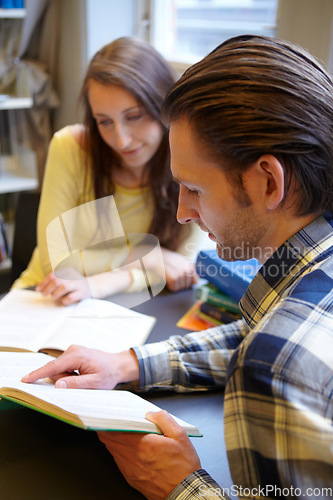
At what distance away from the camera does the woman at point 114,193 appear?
1.22 meters

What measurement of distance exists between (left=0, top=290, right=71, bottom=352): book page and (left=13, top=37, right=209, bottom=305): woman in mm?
36

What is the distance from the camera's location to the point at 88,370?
0.92m

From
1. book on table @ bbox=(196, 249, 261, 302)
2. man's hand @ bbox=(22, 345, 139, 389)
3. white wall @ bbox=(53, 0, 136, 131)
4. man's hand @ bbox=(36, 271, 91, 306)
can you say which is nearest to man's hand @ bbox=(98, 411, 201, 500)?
man's hand @ bbox=(22, 345, 139, 389)

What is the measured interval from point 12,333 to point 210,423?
0.47 meters

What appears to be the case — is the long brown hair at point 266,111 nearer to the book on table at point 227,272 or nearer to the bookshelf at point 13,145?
the book on table at point 227,272

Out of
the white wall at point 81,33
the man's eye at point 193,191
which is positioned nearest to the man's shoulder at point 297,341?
the man's eye at point 193,191

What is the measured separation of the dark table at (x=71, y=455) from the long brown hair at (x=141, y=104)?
68 cm

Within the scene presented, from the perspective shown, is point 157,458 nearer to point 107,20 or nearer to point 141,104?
point 141,104

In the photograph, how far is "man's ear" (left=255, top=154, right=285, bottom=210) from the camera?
715 millimetres

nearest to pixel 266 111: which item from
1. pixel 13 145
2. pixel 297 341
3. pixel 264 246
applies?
pixel 264 246

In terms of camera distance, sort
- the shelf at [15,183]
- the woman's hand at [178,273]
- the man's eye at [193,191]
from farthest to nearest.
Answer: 1. the shelf at [15,183]
2. the woman's hand at [178,273]
3. the man's eye at [193,191]

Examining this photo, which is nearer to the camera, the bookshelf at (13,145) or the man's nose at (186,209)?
the man's nose at (186,209)

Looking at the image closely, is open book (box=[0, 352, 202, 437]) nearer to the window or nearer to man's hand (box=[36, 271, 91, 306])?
man's hand (box=[36, 271, 91, 306])

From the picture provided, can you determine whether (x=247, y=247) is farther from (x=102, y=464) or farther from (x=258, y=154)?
(x=102, y=464)
